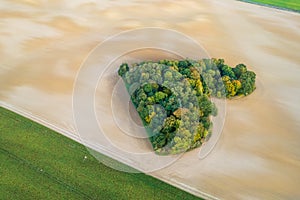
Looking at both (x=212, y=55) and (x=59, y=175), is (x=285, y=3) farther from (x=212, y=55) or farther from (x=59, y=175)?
(x=59, y=175)

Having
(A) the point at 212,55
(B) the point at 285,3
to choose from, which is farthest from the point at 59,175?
(B) the point at 285,3

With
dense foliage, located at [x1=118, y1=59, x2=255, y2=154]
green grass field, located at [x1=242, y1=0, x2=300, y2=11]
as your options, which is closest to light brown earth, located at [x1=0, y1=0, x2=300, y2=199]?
dense foliage, located at [x1=118, y1=59, x2=255, y2=154]

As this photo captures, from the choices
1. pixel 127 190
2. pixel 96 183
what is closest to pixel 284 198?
pixel 127 190

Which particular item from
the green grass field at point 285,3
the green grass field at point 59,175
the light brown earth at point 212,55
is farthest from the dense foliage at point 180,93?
the green grass field at point 285,3

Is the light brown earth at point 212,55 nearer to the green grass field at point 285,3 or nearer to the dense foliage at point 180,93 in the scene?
the dense foliage at point 180,93

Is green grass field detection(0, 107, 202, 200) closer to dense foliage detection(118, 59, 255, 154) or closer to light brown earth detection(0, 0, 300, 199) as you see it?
light brown earth detection(0, 0, 300, 199)

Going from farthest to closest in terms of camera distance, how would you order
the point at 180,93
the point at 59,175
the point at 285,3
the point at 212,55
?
the point at 285,3 → the point at 212,55 → the point at 180,93 → the point at 59,175
